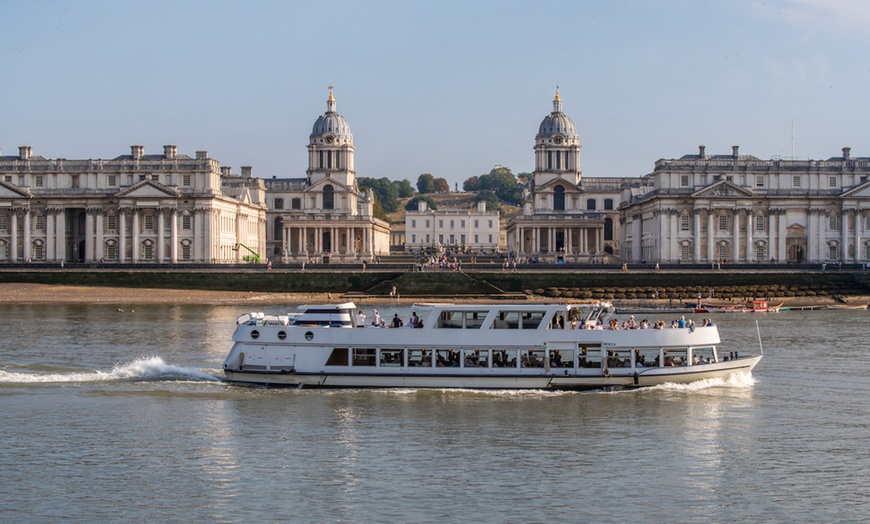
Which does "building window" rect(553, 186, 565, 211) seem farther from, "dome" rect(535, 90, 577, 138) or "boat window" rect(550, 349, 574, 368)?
"boat window" rect(550, 349, 574, 368)

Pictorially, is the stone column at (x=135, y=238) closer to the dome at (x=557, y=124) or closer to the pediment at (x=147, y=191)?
the pediment at (x=147, y=191)

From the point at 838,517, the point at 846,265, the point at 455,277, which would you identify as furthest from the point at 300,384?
the point at 846,265

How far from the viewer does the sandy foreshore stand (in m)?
101

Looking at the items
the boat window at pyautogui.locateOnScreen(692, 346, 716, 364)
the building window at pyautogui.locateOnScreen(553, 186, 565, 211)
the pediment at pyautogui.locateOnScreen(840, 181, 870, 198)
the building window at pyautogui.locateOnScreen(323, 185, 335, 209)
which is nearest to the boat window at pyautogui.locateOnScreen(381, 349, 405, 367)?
the boat window at pyautogui.locateOnScreen(692, 346, 716, 364)

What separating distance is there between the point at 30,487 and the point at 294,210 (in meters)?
127

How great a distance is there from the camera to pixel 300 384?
1778 inches

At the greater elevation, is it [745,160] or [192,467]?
[745,160]

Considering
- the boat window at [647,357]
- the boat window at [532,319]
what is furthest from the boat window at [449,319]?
the boat window at [647,357]

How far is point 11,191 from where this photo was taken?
130 meters

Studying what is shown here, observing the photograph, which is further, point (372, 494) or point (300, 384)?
point (300, 384)

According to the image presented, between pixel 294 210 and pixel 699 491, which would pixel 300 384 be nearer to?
pixel 699 491

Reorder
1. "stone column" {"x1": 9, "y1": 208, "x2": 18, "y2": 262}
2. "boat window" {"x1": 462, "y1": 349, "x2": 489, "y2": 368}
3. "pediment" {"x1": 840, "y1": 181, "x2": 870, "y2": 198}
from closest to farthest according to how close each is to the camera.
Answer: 1. "boat window" {"x1": 462, "y1": 349, "x2": 489, "y2": 368}
2. "pediment" {"x1": 840, "y1": 181, "x2": 870, "y2": 198}
3. "stone column" {"x1": 9, "y1": 208, "x2": 18, "y2": 262}

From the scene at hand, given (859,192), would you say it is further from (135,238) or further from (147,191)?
(135,238)

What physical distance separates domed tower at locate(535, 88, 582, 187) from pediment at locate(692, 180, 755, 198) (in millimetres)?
31364
